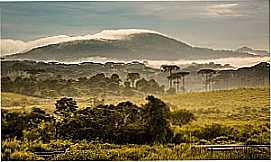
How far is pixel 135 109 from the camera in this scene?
11.9 feet

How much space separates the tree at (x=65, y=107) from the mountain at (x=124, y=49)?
24cm

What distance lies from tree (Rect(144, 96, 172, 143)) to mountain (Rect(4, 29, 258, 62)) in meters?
0.27

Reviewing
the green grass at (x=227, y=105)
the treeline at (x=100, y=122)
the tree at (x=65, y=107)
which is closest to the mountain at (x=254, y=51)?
the green grass at (x=227, y=105)

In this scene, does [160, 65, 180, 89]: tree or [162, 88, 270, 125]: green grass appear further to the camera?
[160, 65, 180, 89]: tree

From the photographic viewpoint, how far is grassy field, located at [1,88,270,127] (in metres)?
3.58

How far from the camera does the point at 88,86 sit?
3.66 m

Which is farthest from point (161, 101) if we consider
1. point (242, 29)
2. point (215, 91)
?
point (242, 29)

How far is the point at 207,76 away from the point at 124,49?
489 millimetres

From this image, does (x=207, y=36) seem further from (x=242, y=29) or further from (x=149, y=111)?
(x=149, y=111)

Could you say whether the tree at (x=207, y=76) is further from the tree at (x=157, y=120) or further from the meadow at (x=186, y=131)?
the tree at (x=157, y=120)

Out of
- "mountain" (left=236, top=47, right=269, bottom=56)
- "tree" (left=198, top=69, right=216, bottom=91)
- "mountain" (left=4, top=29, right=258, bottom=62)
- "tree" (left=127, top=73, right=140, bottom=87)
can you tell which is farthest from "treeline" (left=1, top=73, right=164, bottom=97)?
"mountain" (left=236, top=47, right=269, bottom=56)

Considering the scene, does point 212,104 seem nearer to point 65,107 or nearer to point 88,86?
point 88,86

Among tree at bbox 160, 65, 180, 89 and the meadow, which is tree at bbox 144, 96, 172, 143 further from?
tree at bbox 160, 65, 180, 89

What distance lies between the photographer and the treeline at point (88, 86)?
3.63m
